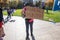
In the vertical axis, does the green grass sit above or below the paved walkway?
above

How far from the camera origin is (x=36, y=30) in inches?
119

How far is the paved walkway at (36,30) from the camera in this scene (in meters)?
3.02

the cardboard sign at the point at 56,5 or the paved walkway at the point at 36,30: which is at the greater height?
the cardboard sign at the point at 56,5

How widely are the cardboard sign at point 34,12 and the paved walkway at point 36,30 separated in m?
0.04

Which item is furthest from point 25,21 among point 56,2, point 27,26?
point 56,2

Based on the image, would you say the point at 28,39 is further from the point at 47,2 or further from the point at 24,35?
the point at 47,2

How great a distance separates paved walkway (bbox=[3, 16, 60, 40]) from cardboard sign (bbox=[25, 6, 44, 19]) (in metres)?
0.04

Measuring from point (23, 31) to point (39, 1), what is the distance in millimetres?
258

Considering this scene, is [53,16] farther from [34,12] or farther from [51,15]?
[34,12]

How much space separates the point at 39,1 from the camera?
9.81ft

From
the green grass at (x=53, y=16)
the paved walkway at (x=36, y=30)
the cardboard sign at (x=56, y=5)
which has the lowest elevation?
the paved walkway at (x=36, y=30)

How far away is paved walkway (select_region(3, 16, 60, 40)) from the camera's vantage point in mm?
3018

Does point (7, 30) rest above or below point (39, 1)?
below

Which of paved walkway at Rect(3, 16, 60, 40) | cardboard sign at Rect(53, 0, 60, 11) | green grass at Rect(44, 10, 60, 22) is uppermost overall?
cardboard sign at Rect(53, 0, 60, 11)
